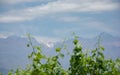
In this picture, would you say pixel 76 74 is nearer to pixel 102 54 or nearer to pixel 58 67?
pixel 58 67

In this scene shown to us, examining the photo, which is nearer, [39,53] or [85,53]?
[39,53]

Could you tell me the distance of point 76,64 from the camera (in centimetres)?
603

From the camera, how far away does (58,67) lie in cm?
592

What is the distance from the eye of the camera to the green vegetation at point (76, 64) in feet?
19.1

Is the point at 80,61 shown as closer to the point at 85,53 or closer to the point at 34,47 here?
the point at 85,53

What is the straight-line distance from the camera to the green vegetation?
581 centimetres

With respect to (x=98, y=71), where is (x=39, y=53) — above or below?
above

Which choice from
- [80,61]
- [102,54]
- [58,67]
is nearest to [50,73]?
[58,67]

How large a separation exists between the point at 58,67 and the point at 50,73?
22 centimetres

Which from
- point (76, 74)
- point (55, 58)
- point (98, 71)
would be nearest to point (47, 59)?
point (55, 58)

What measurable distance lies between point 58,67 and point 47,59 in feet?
0.82

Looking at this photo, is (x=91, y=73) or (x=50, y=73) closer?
(x=50, y=73)

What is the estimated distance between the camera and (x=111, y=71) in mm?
6250

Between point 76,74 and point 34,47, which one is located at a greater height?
point 34,47
